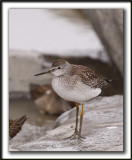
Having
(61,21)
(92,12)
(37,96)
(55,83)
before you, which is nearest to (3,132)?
(55,83)

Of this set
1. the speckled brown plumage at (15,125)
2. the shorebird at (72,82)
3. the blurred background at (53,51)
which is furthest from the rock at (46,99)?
the shorebird at (72,82)

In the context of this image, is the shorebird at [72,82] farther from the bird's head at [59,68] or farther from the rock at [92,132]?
the rock at [92,132]

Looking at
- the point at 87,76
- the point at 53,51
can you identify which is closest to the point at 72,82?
the point at 87,76

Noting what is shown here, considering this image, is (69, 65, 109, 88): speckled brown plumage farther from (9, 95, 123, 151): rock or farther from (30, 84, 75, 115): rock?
(30, 84, 75, 115): rock

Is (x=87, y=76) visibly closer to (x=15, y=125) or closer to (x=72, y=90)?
(x=72, y=90)

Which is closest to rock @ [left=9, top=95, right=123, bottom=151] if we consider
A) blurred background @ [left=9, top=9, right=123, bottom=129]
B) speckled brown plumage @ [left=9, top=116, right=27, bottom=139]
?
speckled brown plumage @ [left=9, top=116, right=27, bottom=139]

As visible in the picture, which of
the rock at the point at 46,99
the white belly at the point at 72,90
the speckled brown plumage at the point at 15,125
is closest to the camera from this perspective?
the white belly at the point at 72,90
